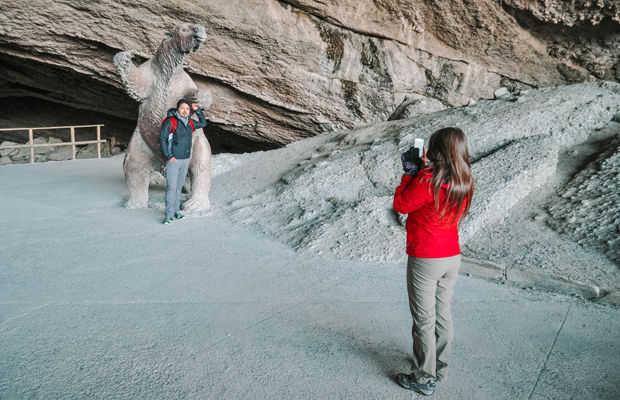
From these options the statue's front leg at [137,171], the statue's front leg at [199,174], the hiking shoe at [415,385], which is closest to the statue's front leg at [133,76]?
the statue's front leg at [137,171]

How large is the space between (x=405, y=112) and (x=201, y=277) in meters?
4.83

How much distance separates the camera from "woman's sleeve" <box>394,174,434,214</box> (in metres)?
1.89

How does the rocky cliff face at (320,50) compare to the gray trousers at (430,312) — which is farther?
the rocky cliff face at (320,50)

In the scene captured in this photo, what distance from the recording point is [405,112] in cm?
701

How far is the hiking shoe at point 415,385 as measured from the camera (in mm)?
1955

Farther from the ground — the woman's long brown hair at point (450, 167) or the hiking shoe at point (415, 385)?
the woman's long brown hair at point (450, 167)

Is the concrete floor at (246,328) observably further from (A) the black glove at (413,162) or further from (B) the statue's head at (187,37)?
(B) the statue's head at (187,37)

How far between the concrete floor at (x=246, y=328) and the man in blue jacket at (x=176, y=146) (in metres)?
0.57

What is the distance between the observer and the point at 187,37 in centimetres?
417

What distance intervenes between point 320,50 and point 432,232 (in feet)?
20.7


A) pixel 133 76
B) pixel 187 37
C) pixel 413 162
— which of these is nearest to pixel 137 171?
pixel 133 76

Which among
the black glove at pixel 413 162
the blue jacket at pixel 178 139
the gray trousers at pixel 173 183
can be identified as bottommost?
the gray trousers at pixel 173 183

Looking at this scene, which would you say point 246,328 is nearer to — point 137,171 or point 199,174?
point 199,174

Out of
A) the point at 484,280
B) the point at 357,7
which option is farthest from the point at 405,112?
the point at 484,280
